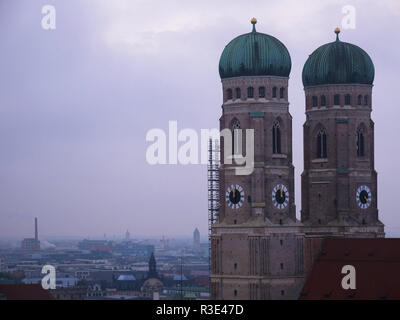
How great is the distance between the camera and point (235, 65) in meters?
118

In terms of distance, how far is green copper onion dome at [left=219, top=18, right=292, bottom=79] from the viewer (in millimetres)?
117312

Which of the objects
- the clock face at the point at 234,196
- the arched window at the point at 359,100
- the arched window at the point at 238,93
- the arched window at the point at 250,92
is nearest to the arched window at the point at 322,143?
the arched window at the point at 359,100

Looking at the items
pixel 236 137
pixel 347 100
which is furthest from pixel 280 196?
pixel 347 100

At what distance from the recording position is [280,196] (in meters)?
118

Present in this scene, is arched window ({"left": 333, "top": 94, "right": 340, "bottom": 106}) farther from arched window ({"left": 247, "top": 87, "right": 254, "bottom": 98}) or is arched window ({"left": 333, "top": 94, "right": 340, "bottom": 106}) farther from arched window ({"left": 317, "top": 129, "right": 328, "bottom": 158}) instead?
arched window ({"left": 247, "top": 87, "right": 254, "bottom": 98})

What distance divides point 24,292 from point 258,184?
24007 mm

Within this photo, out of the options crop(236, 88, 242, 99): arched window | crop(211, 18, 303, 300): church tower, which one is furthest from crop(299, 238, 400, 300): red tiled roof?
crop(236, 88, 242, 99): arched window

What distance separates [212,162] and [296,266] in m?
11.3

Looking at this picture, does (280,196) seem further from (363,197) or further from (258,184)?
(363,197)

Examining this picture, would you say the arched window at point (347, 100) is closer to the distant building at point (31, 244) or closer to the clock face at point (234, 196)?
the clock face at point (234, 196)

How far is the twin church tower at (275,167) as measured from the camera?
117 metres

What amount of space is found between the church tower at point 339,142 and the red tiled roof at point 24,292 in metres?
23.2

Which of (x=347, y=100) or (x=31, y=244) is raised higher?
(x=347, y=100)
